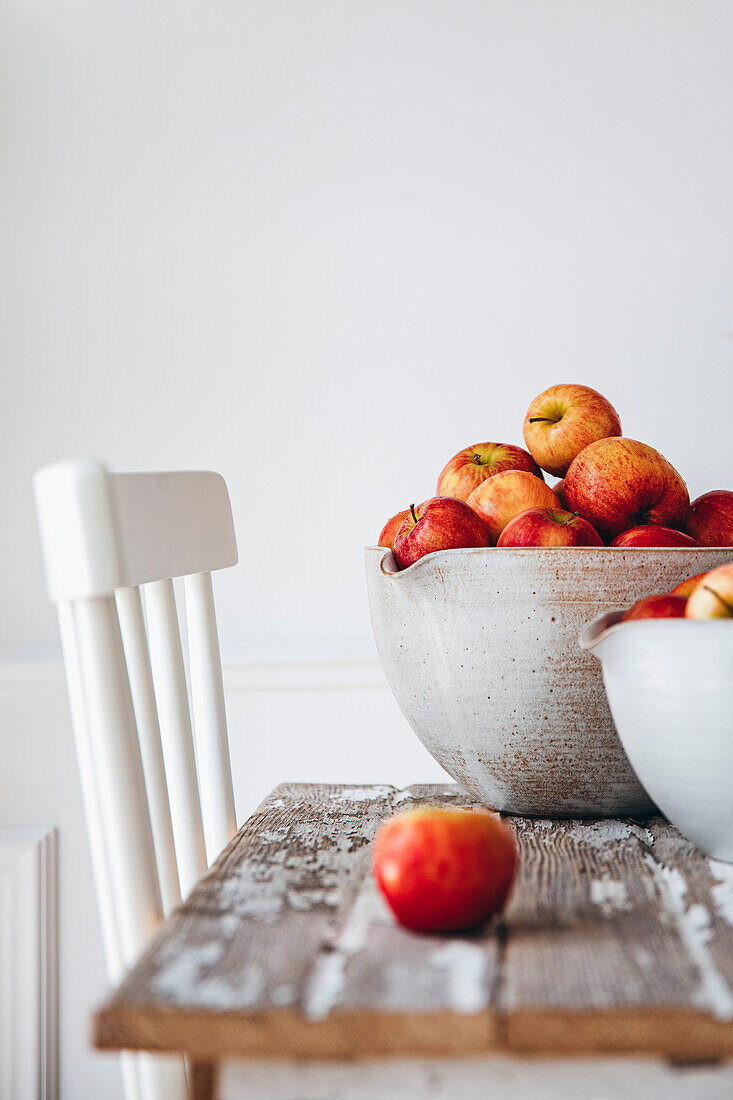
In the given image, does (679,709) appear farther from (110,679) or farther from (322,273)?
(322,273)

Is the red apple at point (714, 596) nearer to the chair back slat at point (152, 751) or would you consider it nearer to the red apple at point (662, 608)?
the red apple at point (662, 608)

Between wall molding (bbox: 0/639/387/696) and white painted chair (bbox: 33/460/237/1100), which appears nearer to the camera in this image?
white painted chair (bbox: 33/460/237/1100)

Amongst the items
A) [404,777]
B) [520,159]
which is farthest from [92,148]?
[404,777]

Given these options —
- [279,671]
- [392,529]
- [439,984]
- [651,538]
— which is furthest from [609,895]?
[279,671]

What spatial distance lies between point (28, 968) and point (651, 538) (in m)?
1.05

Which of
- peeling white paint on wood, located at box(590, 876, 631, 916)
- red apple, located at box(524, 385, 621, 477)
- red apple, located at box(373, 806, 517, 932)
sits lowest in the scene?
peeling white paint on wood, located at box(590, 876, 631, 916)

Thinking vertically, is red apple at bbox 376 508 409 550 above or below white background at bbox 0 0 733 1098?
below

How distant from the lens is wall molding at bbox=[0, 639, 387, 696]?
51.5 inches

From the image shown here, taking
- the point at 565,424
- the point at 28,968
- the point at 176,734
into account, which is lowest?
the point at 28,968

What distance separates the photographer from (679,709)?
54 centimetres

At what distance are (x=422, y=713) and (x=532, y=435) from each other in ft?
0.95

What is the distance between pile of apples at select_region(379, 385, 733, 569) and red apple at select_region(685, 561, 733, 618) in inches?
5.8

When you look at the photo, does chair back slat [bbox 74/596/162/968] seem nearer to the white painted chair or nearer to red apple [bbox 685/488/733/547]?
the white painted chair

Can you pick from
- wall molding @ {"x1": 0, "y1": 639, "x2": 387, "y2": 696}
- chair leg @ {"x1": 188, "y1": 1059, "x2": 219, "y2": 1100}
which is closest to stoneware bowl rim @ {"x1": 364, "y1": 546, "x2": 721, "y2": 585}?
chair leg @ {"x1": 188, "y1": 1059, "x2": 219, "y2": 1100}
